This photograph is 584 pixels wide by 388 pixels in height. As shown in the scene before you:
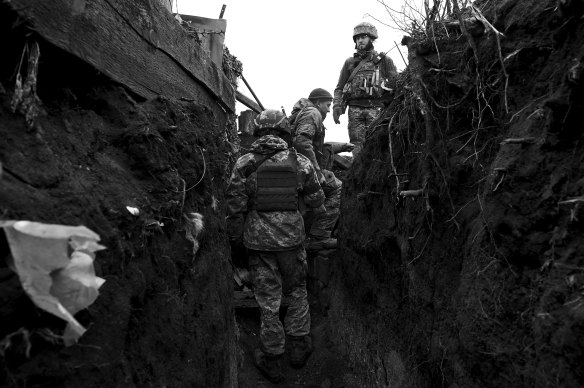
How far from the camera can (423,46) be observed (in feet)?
11.5

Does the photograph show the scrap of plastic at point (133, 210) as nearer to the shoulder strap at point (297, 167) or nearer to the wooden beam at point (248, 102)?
the shoulder strap at point (297, 167)

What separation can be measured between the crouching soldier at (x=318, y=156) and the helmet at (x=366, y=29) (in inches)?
47.6

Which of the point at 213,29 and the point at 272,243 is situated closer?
the point at 272,243

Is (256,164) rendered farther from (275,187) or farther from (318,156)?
(318,156)

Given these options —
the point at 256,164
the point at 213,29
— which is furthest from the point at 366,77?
the point at 256,164

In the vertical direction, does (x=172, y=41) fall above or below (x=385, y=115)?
above

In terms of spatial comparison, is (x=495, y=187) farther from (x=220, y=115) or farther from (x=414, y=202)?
(x=220, y=115)

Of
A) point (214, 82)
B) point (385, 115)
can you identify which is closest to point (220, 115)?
point (214, 82)

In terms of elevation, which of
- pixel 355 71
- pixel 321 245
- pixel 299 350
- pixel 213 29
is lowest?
pixel 299 350

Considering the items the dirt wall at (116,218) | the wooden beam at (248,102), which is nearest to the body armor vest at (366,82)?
the wooden beam at (248,102)

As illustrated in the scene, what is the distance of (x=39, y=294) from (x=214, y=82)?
3074 mm

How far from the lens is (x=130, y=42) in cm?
269

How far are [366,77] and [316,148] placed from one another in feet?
4.38

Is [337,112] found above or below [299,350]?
above
